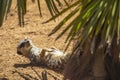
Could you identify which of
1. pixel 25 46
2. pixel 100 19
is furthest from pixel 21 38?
pixel 100 19

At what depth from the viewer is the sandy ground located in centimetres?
481

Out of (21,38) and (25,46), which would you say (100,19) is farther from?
(21,38)

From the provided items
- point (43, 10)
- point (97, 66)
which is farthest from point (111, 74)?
point (43, 10)

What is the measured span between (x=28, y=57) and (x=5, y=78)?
21.9 inches

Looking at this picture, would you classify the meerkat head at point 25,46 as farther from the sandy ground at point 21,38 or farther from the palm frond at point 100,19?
the palm frond at point 100,19

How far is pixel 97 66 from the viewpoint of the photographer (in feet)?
11.5

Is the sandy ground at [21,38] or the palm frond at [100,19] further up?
the palm frond at [100,19]

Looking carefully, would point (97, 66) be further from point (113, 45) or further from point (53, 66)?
point (53, 66)

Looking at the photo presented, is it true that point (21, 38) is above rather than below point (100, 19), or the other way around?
below

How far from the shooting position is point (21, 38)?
19.3 feet

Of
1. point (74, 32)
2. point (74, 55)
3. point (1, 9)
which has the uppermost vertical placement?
point (1, 9)

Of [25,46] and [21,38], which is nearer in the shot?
[25,46]

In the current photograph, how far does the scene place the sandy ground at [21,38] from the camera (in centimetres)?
481

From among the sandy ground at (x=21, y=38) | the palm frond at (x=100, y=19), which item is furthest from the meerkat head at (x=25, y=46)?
the palm frond at (x=100, y=19)
